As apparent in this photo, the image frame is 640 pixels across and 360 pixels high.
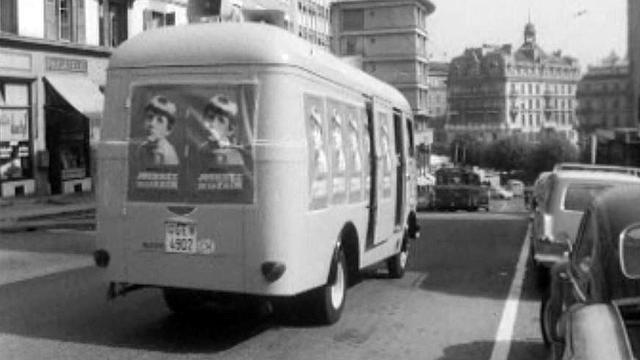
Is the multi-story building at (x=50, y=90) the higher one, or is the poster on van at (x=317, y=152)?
the multi-story building at (x=50, y=90)

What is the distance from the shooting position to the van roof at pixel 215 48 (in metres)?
7.86

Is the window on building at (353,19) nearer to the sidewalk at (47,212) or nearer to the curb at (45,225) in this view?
the sidewalk at (47,212)

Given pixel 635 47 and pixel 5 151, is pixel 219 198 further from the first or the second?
pixel 635 47

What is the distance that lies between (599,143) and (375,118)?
177ft

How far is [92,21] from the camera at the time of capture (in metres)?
33.9

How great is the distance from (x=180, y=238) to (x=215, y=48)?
169 centimetres

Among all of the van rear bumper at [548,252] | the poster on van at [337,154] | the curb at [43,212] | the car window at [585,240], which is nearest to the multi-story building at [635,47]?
the curb at [43,212]

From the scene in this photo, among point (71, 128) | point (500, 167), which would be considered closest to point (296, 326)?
point (71, 128)

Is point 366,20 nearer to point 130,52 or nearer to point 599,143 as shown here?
point 599,143

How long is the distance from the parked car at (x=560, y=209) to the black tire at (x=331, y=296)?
3404 mm

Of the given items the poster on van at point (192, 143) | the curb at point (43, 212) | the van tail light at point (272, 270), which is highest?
the poster on van at point (192, 143)

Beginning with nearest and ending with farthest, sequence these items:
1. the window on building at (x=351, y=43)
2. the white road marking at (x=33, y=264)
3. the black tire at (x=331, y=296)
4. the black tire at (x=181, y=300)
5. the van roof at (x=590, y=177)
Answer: the black tire at (x=331, y=296)
the black tire at (x=181, y=300)
the van roof at (x=590, y=177)
the white road marking at (x=33, y=264)
the window on building at (x=351, y=43)

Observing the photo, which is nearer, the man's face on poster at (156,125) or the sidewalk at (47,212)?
the man's face on poster at (156,125)

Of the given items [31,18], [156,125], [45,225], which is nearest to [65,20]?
[31,18]
